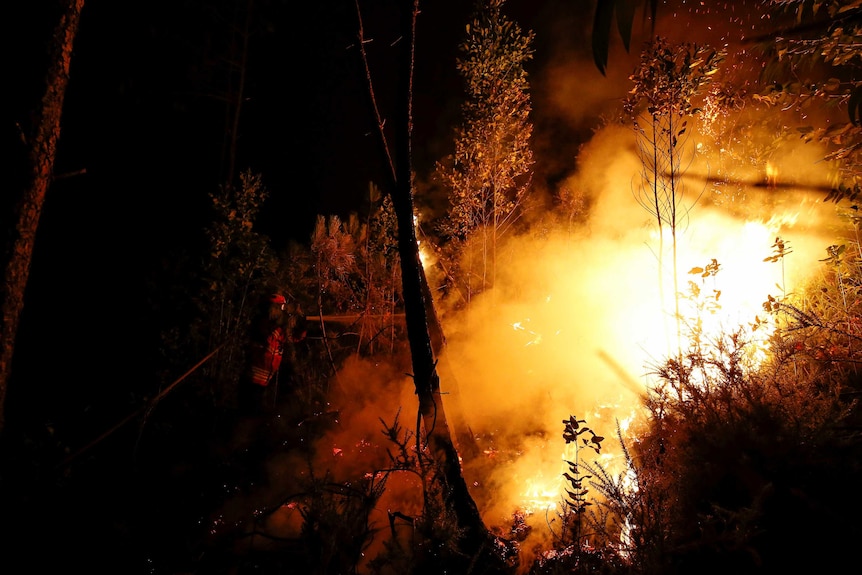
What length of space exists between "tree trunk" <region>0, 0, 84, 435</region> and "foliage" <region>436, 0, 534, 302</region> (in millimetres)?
7781

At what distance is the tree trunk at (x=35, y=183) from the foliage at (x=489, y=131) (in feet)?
25.5

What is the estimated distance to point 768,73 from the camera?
3.77 m

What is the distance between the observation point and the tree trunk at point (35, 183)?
301cm

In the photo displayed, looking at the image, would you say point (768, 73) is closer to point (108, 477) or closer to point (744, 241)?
point (744, 241)

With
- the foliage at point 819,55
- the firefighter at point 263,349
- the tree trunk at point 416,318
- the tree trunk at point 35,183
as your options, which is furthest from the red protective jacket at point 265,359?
the foliage at point 819,55

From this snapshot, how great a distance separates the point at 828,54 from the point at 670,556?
3904 mm

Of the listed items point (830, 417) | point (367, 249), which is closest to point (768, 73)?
point (830, 417)

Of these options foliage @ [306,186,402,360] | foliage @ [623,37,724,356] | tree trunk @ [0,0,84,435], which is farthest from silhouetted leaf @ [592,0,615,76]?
foliage @ [306,186,402,360]

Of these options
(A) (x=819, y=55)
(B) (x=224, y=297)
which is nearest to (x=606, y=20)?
(A) (x=819, y=55)

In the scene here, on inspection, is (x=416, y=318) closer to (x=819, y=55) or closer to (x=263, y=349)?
(x=263, y=349)

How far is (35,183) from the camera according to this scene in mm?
3055

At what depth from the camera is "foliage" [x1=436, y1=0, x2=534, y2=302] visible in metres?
9.45

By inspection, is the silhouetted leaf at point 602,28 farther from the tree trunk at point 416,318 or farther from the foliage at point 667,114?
the foliage at point 667,114

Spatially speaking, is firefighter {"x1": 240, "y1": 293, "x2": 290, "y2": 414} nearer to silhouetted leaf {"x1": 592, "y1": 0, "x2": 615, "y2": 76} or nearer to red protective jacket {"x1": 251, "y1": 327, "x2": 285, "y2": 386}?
red protective jacket {"x1": 251, "y1": 327, "x2": 285, "y2": 386}
